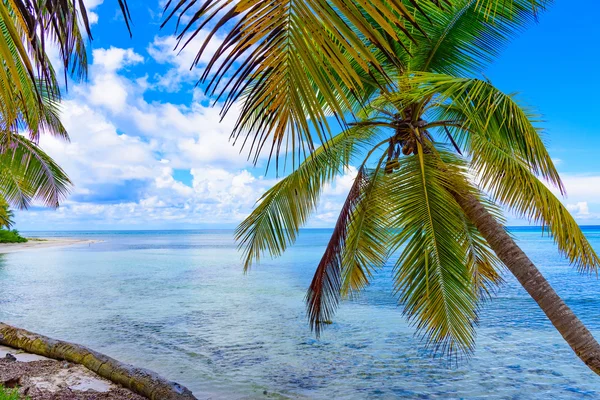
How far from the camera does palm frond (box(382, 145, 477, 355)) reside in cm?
477

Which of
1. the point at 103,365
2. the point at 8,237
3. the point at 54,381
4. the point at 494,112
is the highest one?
the point at 494,112

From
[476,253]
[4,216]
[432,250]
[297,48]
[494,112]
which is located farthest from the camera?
[4,216]

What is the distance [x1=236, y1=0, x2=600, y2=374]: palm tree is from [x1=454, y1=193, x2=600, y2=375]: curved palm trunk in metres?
0.01

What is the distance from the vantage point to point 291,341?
1016cm

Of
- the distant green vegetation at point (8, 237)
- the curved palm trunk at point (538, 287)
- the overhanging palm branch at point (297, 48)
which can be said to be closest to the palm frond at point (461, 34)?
the curved palm trunk at point (538, 287)

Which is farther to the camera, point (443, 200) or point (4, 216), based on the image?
point (4, 216)

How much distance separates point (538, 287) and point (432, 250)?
111 centimetres

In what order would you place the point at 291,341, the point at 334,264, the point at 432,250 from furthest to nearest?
the point at 291,341 → the point at 334,264 → the point at 432,250

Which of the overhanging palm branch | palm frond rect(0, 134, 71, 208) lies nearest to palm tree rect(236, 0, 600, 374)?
the overhanging palm branch

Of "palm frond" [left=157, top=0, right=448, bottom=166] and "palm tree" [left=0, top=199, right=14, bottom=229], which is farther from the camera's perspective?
"palm tree" [left=0, top=199, right=14, bottom=229]

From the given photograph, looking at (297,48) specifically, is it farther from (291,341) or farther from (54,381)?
(291,341)

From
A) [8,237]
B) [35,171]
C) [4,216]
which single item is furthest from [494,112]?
[8,237]

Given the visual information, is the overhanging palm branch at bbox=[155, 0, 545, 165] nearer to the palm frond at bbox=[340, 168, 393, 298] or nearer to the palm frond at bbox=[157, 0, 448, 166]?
the palm frond at bbox=[157, 0, 448, 166]

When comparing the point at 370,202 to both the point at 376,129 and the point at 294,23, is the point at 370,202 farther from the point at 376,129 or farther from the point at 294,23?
the point at 294,23
